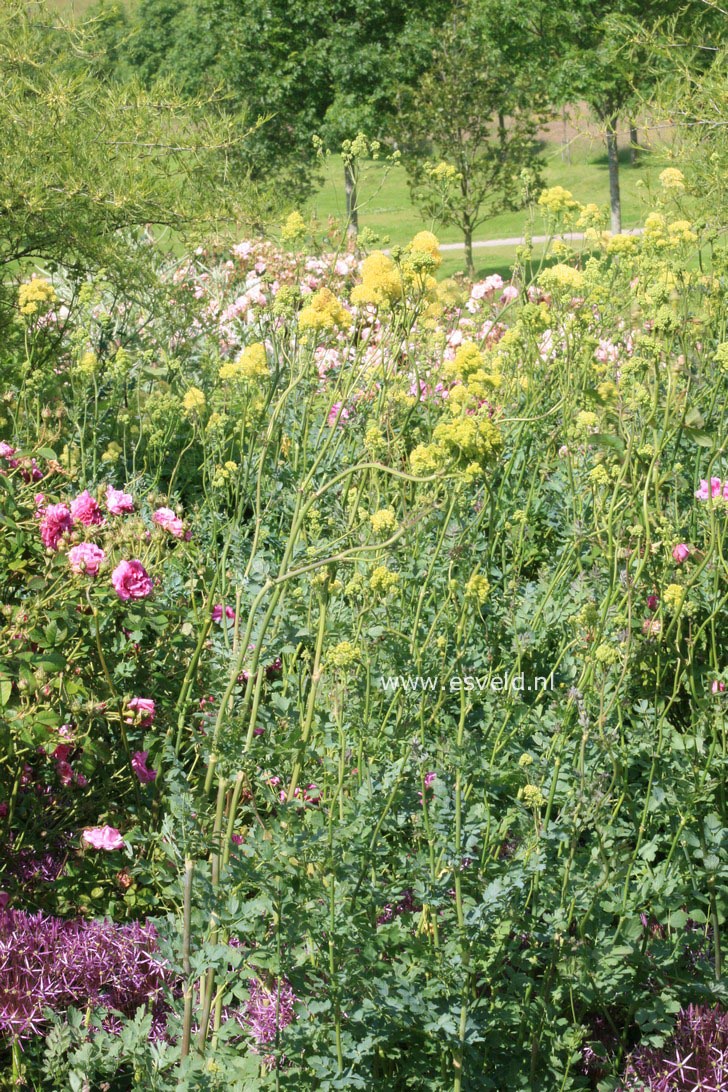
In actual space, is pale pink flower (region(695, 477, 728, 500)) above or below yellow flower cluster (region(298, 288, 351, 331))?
below

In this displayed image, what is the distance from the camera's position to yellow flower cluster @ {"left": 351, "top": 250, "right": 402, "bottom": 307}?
2.79 m

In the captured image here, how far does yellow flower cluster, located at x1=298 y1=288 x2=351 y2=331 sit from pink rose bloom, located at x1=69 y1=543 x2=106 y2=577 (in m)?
0.71

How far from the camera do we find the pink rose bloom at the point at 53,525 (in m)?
2.65

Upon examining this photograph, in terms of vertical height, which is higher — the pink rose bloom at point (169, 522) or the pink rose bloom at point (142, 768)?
the pink rose bloom at point (169, 522)

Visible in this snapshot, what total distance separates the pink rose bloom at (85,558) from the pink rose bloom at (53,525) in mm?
124

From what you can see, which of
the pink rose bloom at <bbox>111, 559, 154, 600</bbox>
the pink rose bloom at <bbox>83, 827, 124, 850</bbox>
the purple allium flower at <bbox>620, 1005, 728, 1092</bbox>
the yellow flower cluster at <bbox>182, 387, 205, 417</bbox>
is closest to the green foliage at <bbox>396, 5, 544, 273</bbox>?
the yellow flower cluster at <bbox>182, 387, 205, 417</bbox>

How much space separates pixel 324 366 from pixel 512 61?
15.5 m

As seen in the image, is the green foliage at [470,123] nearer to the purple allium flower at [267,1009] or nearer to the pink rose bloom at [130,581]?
the pink rose bloom at [130,581]

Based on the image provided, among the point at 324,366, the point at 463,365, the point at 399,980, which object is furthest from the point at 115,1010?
the point at 324,366

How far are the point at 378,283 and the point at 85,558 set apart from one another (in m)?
0.98

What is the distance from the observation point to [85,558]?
253 centimetres

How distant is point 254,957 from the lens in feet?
6.09

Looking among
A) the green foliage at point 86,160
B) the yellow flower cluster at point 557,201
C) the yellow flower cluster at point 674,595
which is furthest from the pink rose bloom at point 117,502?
the yellow flower cluster at point 557,201

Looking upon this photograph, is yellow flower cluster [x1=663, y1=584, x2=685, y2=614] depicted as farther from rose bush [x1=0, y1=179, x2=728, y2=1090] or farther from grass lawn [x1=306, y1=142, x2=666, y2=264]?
grass lawn [x1=306, y1=142, x2=666, y2=264]
